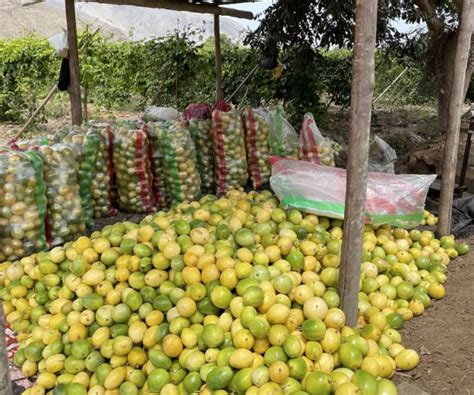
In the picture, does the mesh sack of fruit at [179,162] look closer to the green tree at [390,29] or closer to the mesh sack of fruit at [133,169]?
the mesh sack of fruit at [133,169]

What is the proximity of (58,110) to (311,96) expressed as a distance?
21.7ft

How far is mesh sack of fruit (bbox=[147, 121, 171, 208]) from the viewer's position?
5148 mm

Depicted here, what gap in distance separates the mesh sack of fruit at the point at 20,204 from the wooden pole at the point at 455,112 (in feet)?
11.5

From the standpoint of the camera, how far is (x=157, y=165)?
523 cm

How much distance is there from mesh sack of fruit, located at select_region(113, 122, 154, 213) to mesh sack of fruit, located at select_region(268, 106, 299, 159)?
59.4 inches

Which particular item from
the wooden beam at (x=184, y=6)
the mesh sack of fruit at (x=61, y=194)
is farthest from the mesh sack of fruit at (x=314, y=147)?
the wooden beam at (x=184, y=6)

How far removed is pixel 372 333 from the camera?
2723mm

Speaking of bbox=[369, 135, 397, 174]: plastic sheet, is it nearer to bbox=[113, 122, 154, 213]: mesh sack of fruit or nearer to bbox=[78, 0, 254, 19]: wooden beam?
bbox=[113, 122, 154, 213]: mesh sack of fruit

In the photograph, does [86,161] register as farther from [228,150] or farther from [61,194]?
[228,150]

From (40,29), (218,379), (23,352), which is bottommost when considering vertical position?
(23,352)

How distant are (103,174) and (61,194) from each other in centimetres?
75

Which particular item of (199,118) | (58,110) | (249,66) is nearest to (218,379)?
(199,118)

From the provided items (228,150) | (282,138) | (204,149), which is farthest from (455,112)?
(204,149)

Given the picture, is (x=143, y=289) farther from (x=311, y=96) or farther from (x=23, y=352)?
(x=311, y=96)
